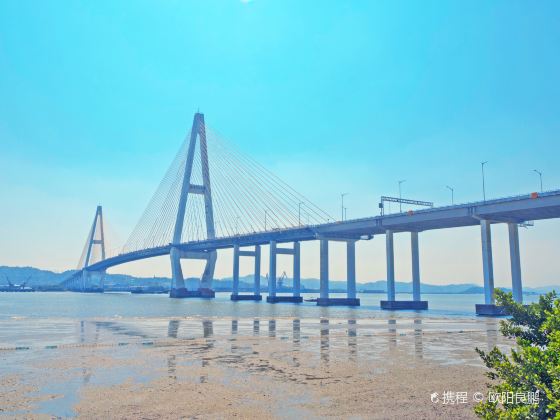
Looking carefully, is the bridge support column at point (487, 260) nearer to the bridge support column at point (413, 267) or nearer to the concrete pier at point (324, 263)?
the bridge support column at point (413, 267)

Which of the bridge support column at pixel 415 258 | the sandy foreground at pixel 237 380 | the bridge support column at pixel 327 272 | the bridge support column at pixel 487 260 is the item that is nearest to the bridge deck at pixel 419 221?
the bridge support column at pixel 487 260

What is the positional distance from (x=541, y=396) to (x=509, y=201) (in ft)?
228

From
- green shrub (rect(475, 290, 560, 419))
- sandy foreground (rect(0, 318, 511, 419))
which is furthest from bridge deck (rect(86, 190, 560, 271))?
green shrub (rect(475, 290, 560, 419))

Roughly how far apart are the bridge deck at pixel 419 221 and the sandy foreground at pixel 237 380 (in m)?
48.1

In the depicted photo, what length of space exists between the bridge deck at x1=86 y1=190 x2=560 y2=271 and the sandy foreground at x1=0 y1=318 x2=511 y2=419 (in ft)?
158

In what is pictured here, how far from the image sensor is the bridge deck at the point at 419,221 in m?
68.6

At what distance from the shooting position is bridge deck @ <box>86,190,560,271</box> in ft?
225

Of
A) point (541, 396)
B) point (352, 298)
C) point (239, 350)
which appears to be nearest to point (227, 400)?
point (541, 396)

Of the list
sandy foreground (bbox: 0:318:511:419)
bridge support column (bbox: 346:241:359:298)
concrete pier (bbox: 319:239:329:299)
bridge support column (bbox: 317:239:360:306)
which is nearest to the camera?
sandy foreground (bbox: 0:318:511:419)

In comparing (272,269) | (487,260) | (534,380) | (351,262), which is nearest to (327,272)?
(351,262)

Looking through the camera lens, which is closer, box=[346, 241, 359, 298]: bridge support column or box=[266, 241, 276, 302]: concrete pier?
box=[346, 241, 359, 298]: bridge support column

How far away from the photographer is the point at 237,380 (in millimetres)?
15586

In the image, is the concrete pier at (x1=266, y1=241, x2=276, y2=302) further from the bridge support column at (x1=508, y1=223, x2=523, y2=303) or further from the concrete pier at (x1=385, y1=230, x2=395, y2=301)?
the bridge support column at (x1=508, y1=223, x2=523, y2=303)

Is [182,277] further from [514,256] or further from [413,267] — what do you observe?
[514,256]
